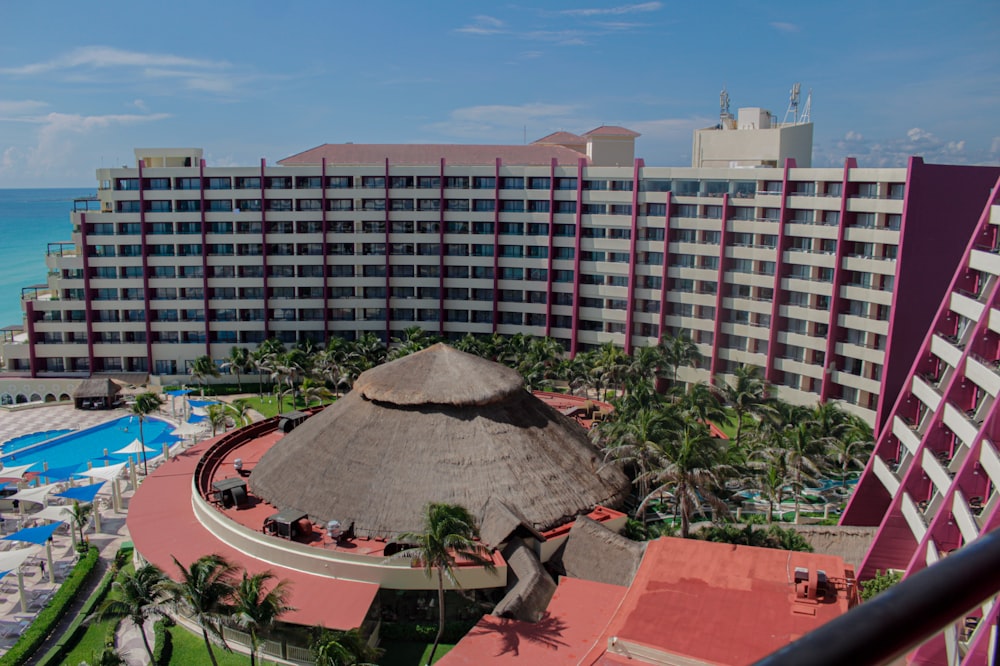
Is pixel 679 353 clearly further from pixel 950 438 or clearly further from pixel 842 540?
pixel 950 438

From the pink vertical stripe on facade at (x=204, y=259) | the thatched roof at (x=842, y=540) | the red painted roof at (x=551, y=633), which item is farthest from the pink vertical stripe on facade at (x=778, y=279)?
the pink vertical stripe on facade at (x=204, y=259)

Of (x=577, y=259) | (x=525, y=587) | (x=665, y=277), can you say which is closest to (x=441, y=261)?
(x=577, y=259)

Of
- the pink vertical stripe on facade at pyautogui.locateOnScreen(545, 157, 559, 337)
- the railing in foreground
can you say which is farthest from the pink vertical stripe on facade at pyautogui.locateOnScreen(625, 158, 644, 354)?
the railing in foreground

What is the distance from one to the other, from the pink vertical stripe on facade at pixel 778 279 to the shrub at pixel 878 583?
130 ft

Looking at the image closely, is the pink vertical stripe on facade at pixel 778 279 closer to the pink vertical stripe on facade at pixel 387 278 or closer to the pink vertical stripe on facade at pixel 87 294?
the pink vertical stripe on facade at pixel 387 278

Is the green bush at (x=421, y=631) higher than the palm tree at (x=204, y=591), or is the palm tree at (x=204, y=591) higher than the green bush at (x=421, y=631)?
the palm tree at (x=204, y=591)

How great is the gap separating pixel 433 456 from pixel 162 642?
55.0 feet

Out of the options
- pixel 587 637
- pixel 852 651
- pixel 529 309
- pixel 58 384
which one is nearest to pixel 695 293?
pixel 529 309

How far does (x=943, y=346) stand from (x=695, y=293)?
151 ft

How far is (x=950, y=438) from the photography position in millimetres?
37344

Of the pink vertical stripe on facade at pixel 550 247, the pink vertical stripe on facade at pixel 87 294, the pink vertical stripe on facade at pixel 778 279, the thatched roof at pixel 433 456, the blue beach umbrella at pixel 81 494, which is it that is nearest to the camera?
the thatched roof at pixel 433 456

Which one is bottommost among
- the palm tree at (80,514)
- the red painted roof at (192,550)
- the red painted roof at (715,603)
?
the palm tree at (80,514)

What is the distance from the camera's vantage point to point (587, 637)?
119ft

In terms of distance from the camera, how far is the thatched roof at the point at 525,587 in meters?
38.4
